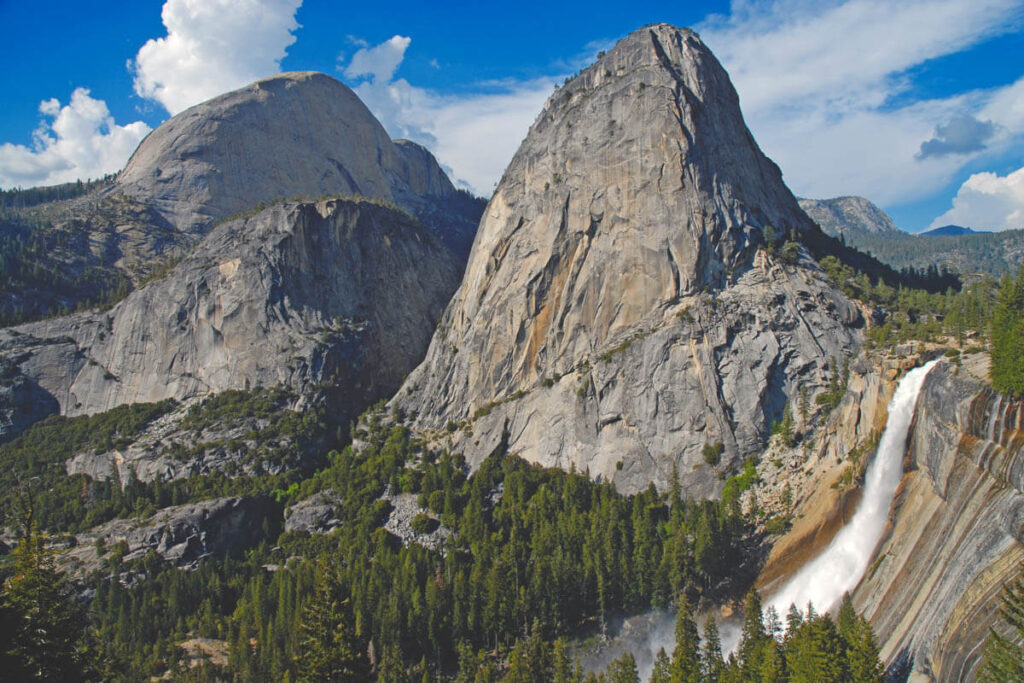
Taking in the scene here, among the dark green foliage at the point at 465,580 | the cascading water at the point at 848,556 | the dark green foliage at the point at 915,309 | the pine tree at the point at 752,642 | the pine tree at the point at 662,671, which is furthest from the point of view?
the dark green foliage at the point at 915,309

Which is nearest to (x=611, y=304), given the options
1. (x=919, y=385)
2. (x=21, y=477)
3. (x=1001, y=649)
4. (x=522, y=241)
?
(x=522, y=241)

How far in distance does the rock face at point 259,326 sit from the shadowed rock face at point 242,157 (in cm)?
3914

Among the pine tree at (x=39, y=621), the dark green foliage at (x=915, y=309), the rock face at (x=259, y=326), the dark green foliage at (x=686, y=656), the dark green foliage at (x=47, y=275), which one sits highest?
the dark green foliage at (x=47, y=275)

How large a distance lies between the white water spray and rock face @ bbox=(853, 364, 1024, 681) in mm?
1992

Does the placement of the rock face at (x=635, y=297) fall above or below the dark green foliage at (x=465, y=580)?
above

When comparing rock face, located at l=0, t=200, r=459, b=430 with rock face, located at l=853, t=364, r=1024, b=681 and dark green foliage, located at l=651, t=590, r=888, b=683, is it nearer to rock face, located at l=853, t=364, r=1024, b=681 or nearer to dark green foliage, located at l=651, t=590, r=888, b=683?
dark green foliage, located at l=651, t=590, r=888, b=683

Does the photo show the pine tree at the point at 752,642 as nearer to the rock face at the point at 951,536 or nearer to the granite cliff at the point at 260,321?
the rock face at the point at 951,536

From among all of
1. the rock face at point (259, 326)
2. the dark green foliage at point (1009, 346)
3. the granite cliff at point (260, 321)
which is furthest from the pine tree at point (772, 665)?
the rock face at point (259, 326)

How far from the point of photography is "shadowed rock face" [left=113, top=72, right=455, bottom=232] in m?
172

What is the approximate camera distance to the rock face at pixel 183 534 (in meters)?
89.9

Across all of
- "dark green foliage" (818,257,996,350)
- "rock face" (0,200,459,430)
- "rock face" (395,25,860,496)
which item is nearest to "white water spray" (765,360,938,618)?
"dark green foliage" (818,257,996,350)

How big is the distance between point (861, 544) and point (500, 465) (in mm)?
46362

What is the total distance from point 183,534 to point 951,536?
3177 inches

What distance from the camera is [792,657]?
4859 centimetres
